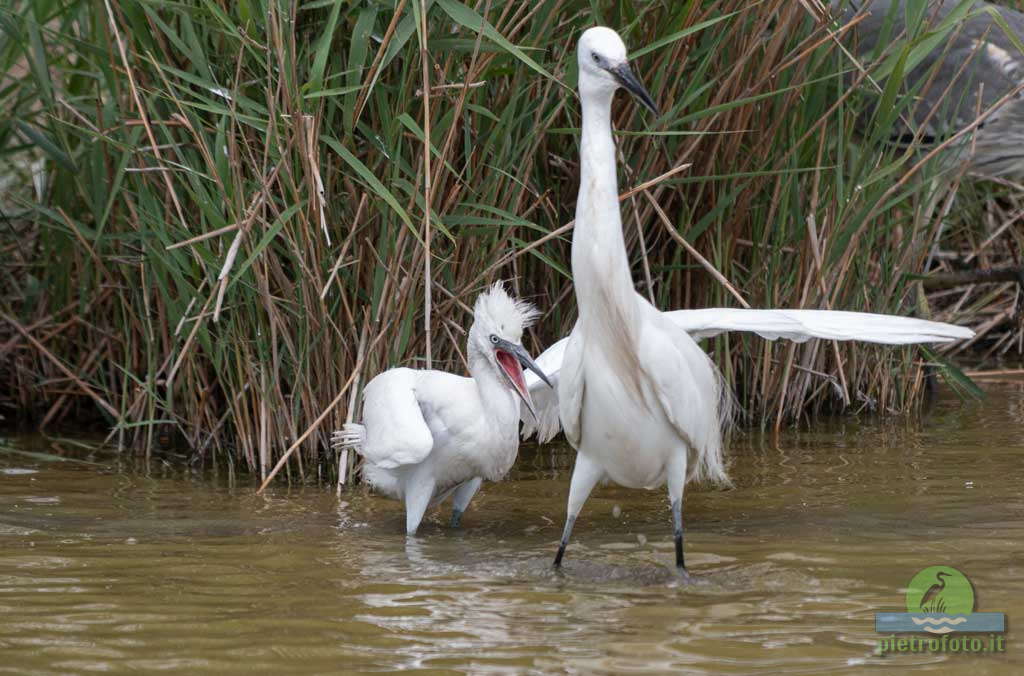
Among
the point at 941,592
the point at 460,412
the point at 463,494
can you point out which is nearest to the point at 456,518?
the point at 463,494

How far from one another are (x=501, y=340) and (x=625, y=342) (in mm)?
713

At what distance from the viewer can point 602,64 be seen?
347 centimetres

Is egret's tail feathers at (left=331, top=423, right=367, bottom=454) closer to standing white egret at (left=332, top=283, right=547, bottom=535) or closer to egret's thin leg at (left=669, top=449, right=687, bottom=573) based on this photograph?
standing white egret at (left=332, top=283, right=547, bottom=535)

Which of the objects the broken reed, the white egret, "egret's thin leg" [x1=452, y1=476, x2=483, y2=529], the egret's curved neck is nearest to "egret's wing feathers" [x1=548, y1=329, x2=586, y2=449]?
the white egret

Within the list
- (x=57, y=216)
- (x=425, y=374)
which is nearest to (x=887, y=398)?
(x=425, y=374)

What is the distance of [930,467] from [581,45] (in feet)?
8.14

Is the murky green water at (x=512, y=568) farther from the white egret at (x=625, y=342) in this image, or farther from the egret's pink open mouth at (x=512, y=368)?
the egret's pink open mouth at (x=512, y=368)

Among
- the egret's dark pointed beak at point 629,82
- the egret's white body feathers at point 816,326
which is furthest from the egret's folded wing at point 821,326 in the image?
the egret's dark pointed beak at point 629,82

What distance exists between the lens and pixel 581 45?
3.55m

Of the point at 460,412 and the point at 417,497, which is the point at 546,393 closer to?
the point at 460,412

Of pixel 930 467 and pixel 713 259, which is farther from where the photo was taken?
pixel 713 259

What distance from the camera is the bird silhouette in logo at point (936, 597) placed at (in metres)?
3.20

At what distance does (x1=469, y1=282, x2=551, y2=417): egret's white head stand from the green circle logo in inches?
54.9

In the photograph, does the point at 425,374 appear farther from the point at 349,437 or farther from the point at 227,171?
the point at 227,171
